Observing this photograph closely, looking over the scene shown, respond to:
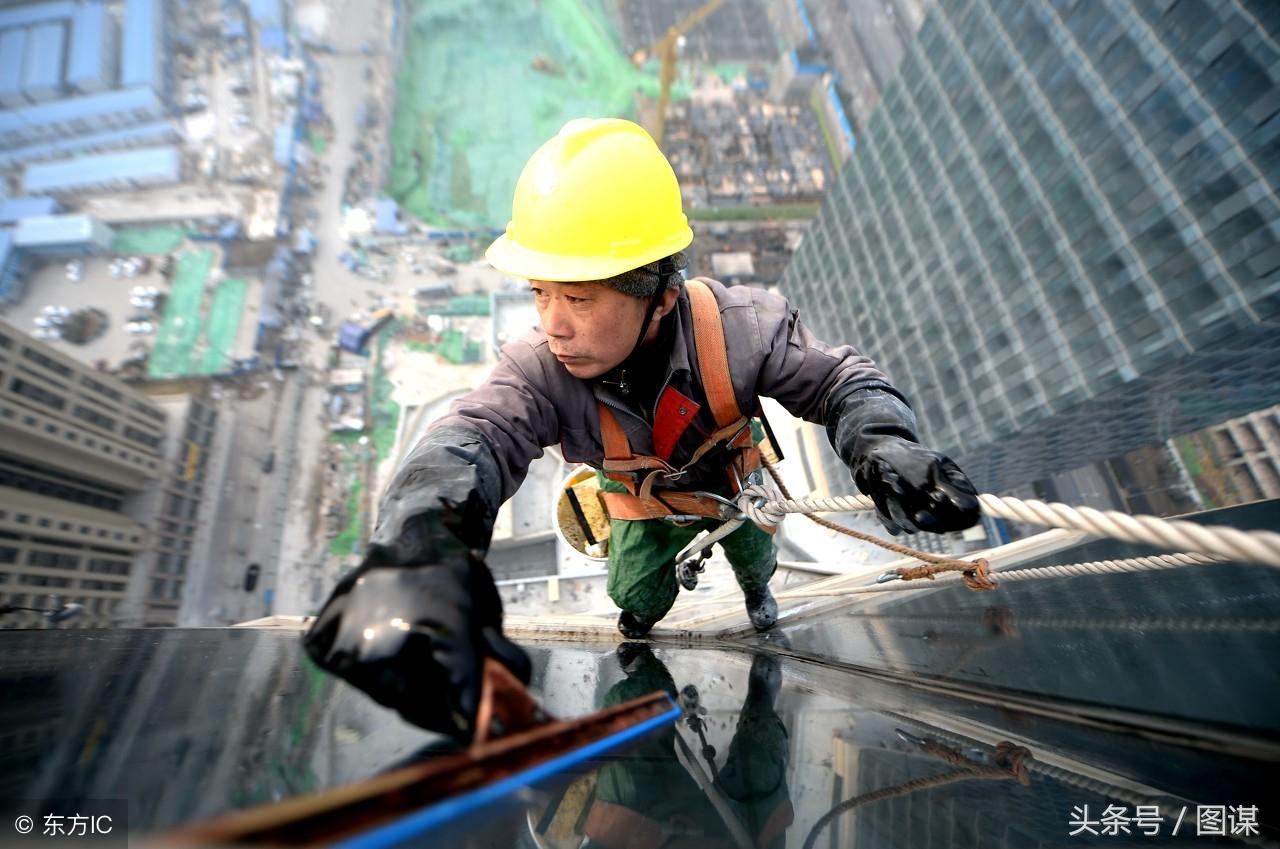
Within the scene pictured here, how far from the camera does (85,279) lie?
32312 millimetres

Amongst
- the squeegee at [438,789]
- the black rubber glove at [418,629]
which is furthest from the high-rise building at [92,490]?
the squeegee at [438,789]

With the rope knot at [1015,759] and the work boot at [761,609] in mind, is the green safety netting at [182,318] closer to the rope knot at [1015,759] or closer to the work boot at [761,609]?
the work boot at [761,609]

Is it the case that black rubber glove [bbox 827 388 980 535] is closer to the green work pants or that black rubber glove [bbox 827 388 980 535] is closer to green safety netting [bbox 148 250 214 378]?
the green work pants

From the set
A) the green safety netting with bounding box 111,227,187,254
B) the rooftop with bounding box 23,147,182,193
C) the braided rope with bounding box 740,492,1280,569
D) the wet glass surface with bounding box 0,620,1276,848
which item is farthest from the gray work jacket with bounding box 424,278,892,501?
the rooftop with bounding box 23,147,182,193

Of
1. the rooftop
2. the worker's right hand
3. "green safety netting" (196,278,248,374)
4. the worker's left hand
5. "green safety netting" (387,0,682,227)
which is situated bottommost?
the worker's right hand

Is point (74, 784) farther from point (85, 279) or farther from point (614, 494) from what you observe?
→ point (85, 279)

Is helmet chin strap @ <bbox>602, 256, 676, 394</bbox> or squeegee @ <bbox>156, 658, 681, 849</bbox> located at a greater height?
helmet chin strap @ <bbox>602, 256, 676, 394</bbox>

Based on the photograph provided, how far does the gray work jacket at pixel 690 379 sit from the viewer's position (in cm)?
288

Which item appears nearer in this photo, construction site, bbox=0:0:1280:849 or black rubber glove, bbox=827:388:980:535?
construction site, bbox=0:0:1280:849

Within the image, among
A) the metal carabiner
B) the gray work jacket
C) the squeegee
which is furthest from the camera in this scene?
the metal carabiner

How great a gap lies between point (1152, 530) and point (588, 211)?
8.27 feet

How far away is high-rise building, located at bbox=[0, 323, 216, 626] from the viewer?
1755 cm

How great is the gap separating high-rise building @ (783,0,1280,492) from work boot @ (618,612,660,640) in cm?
1334

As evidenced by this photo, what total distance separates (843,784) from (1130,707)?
3.91 ft
